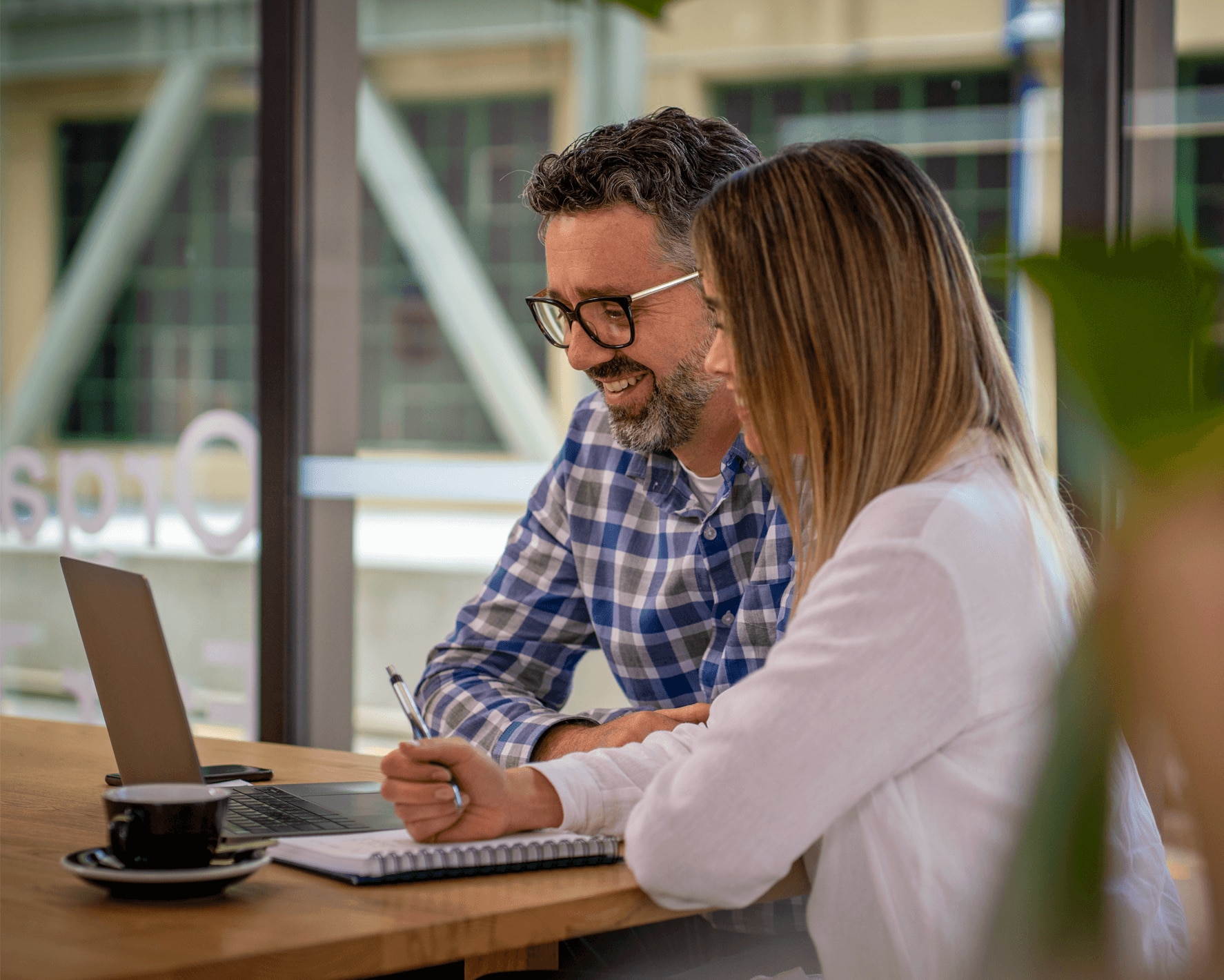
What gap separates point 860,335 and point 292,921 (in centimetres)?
57

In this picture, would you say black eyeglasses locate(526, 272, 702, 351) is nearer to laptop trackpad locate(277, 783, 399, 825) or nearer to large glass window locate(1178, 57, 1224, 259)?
laptop trackpad locate(277, 783, 399, 825)

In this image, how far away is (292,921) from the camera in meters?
0.81

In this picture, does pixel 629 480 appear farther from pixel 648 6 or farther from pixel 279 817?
pixel 648 6

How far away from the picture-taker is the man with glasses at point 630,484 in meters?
1.55

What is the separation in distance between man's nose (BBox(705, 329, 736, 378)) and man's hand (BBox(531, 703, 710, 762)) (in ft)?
1.03

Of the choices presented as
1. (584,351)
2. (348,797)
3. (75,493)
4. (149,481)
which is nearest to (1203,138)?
(584,351)

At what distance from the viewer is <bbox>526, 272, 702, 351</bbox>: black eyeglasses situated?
1.63 metres

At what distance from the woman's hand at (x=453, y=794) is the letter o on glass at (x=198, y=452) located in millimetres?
1925

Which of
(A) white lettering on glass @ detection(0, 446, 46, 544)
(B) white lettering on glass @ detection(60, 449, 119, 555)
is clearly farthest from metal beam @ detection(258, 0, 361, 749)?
(A) white lettering on glass @ detection(0, 446, 46, 544)

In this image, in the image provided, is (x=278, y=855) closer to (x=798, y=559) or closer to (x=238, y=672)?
(x=798, y=559)

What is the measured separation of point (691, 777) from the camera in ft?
2.95

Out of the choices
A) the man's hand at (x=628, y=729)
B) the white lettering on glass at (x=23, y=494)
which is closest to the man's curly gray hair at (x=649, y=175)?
the man's hand at (x=628, y=729)

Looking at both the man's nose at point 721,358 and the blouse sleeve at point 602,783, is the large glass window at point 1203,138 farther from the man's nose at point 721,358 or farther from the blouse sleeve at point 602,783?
the blouse sleeve at point 602,783

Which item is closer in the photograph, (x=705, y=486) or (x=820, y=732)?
(x=820, y=732)
